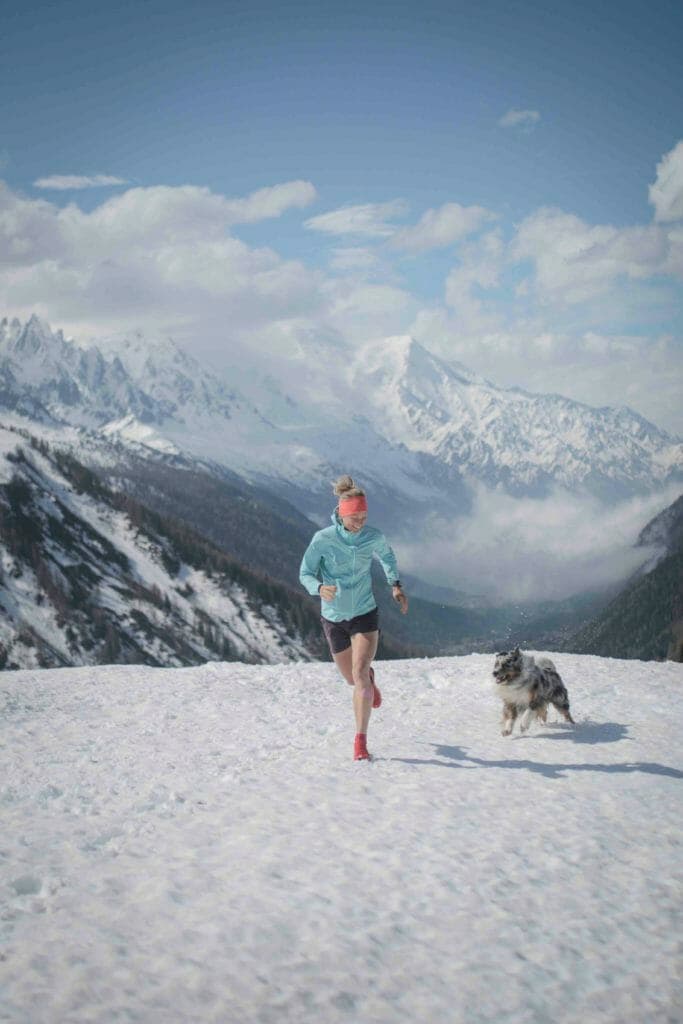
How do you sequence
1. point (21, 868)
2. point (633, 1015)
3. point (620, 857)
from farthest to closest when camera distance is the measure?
point (620, 857), point (21, 868), point (633, 1015)

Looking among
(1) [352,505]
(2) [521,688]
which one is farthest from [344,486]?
(2) [521,688]

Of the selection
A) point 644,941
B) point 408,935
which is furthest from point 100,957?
point 644,941

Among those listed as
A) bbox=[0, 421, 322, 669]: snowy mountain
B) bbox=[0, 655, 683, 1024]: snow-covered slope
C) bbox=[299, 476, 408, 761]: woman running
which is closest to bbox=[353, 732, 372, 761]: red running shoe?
bbox=[299, 476, 408, 761]: woman running

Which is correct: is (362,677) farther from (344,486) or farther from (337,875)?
(337,875)

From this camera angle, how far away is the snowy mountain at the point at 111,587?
11331 centimetres

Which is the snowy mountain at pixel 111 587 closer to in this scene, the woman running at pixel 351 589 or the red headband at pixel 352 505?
the woman running at pixel 351 589

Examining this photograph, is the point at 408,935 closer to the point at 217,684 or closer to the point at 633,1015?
the point at 633,1015

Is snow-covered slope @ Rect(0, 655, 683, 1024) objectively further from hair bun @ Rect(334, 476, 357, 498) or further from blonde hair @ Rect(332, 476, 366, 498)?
hair bun @ Rect(334, 476, 357, 498)

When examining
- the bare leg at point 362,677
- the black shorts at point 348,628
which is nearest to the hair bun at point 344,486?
the black shorts at point 348,628

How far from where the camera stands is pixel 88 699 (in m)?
13.9

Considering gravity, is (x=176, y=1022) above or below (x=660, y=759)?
below

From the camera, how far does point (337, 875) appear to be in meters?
5.90

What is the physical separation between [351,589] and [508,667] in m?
3.73

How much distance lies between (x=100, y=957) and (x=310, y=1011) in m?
1.57
